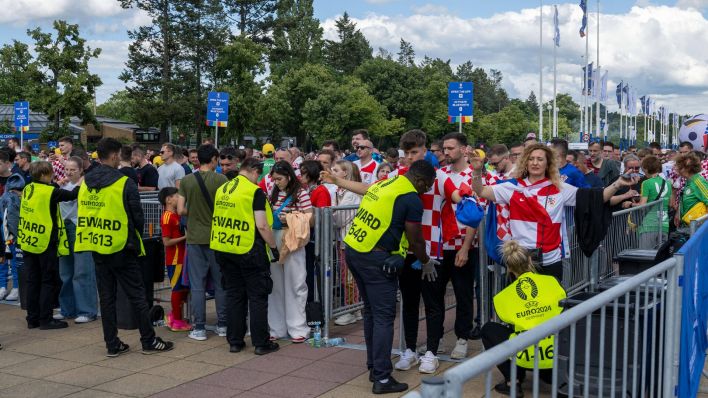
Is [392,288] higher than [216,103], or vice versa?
[216,103]

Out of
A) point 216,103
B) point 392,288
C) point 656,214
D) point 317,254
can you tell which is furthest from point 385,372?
point 216,103

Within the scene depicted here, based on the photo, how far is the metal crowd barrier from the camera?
Answer: 7.10 feet

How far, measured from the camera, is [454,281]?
6.54 metres

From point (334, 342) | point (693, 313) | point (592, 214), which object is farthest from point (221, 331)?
point (693, 313)

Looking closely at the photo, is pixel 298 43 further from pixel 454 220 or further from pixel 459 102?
pixel 454 220

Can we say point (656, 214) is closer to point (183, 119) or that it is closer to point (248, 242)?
point (248, 242)

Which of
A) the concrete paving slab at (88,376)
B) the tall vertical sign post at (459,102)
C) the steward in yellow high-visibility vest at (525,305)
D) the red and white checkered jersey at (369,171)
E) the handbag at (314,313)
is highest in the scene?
the tall vertical sign post at (459,102)

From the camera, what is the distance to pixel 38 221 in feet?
26.0

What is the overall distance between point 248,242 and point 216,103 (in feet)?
53.0

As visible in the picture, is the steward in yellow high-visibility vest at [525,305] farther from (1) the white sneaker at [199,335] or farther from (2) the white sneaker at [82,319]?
(2) the white sneaker at [82,319]

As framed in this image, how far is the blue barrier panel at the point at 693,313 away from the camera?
444 centimetres

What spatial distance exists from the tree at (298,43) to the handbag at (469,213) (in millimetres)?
50314

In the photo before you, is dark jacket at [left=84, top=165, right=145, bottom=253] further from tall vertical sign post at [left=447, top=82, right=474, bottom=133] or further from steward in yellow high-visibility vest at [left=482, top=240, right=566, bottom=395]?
tall vertical sign post at [left=447, top=82, right=474, bottom=133]

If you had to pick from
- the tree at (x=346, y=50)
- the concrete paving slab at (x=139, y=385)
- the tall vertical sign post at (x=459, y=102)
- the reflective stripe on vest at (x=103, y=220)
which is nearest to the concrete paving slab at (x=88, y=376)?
the concrete paving slab at (x=139, y=385)
